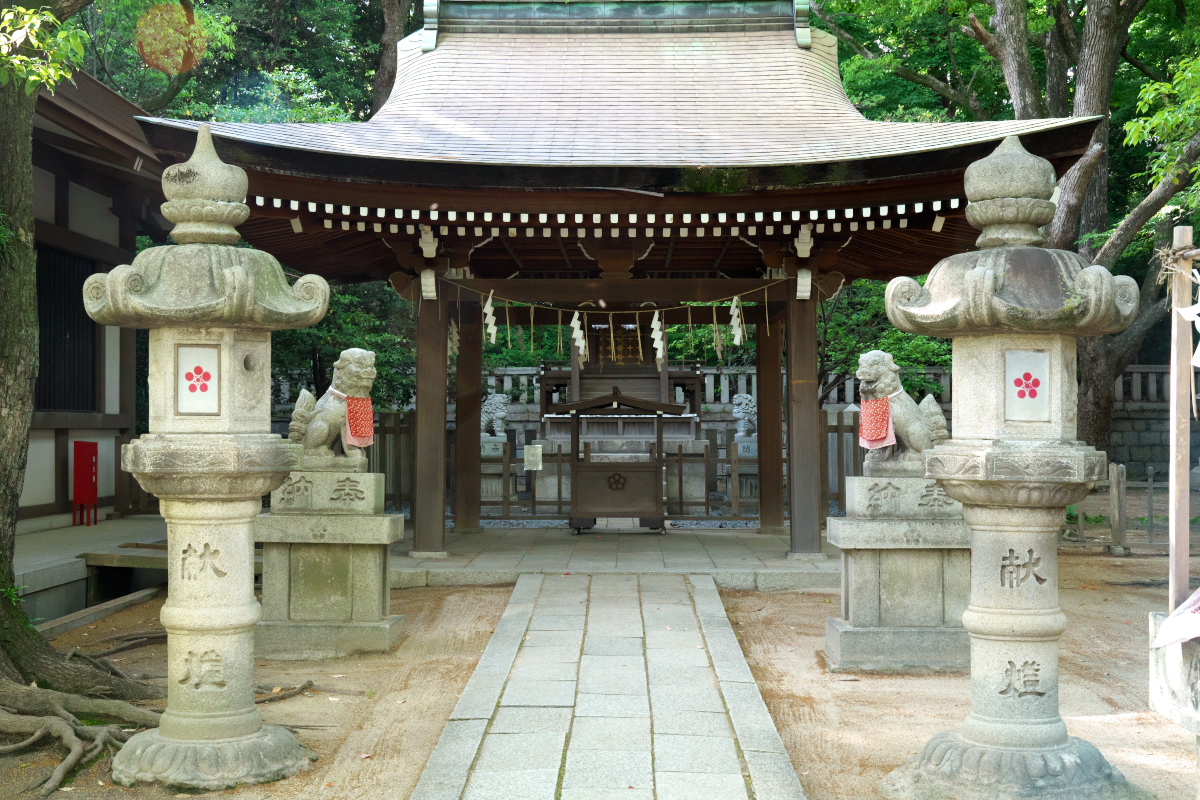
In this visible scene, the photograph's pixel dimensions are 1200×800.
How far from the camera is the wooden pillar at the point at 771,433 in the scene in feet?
36.1

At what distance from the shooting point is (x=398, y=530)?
6672mm

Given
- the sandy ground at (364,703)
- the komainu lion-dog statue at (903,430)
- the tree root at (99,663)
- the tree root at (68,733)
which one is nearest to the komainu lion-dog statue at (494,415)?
the sandy ground at (364,703)

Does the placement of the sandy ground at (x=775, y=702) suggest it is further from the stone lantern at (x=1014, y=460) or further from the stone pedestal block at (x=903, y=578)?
the stone lantern at (x=1014, y=460)

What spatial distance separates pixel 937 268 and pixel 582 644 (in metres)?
3.53

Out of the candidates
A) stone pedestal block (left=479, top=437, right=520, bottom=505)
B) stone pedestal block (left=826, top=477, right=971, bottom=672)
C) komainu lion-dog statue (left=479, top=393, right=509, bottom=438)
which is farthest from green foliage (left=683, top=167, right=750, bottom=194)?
komainu lion-dog statue (left=479, top=393, right=509, bottom=438)

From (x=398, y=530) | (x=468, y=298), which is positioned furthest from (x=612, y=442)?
(x=398, y=530)

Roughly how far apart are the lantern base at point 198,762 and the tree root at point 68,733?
10.4 inches

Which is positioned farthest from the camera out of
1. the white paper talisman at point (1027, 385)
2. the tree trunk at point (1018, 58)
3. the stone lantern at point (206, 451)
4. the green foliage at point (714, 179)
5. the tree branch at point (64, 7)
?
the tree trunk at point (1018, 58)

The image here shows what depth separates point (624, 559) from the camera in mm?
9133

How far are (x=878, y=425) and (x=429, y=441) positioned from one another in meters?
4.57

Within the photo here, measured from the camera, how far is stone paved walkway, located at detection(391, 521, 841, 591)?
8.48 metres

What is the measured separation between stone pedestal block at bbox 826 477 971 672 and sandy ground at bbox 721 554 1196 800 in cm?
18

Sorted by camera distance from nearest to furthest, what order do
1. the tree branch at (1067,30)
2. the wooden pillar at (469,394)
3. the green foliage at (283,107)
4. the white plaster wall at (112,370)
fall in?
1. the wooden pillar at (469,394)
2. the white plaster wall at (112,370)
3. the tree branch at (1067,30)
4. the green foliage at (283,107)

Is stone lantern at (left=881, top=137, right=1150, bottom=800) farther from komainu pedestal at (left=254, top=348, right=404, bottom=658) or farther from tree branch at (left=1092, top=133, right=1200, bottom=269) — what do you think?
tree branch at (left=1092, top=133, right=1200, bottom=269)
